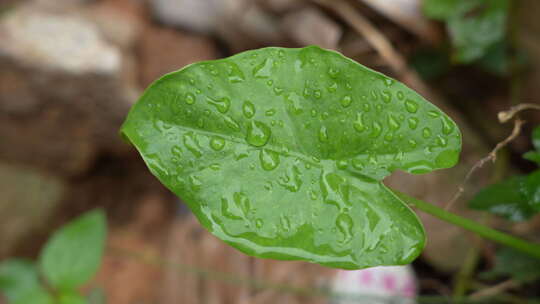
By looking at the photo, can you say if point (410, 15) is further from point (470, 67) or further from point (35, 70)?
point (35, 70)

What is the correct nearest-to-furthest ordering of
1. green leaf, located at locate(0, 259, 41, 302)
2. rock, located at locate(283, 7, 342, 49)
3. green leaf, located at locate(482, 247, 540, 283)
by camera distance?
green leaf, located at locate(482, 247, 540, 283), green leaf, located at locate(0, 259, 41, 302), rock, located at locate(283, 7, 342, 49)

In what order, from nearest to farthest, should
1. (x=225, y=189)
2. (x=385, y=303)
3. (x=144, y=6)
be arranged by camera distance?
(x=225, y=189)
(x=385, y=303)
(x=144, y=6)

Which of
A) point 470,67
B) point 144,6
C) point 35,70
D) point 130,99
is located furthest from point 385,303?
point 144,6

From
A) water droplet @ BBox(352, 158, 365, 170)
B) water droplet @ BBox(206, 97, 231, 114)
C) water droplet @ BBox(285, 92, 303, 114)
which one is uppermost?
water droplet @ BBox(285, 92, 303, 114)

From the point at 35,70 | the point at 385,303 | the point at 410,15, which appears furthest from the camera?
the point at 35,70

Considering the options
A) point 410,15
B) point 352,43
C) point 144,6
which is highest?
point 410,15

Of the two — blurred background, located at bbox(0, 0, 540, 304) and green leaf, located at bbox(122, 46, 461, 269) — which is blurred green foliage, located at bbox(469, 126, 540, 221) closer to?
green leaf, located at bbox(122, 46, 461, 269)

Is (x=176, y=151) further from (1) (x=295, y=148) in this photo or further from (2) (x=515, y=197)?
(2) (x=515, y=197)

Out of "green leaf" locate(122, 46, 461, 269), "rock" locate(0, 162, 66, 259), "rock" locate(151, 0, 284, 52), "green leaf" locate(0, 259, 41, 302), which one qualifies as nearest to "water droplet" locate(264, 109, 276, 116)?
"green leaf" locate(122, 46, 461, 269)
